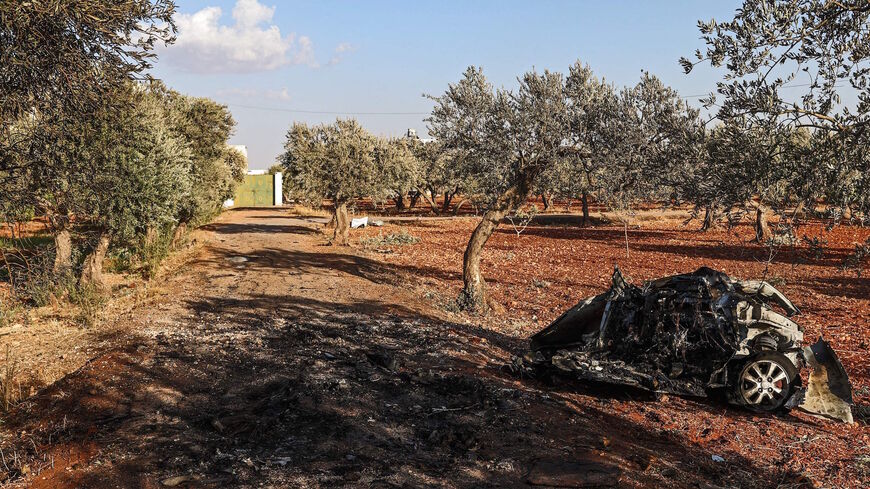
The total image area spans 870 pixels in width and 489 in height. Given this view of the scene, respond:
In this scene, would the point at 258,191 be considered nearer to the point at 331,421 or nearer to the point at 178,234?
the point at 178,234

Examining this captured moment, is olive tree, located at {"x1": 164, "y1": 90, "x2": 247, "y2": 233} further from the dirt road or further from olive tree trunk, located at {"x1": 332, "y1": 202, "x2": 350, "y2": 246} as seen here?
the dirt road

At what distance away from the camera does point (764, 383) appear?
343 inches

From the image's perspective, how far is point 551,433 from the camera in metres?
7.55

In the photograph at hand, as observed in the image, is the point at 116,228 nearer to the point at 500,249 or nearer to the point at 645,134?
the point at 645,134

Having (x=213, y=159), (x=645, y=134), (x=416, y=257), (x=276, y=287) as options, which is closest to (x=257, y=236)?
(x=213, y=159)

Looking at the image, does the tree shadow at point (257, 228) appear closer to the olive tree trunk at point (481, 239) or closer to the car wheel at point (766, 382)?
the olive tree trunk at point (481, 239)

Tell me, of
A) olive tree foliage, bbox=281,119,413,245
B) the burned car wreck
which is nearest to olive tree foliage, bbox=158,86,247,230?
olive tree foliage, bbox=281,119,413,245

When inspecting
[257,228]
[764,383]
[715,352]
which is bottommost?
[764,383]

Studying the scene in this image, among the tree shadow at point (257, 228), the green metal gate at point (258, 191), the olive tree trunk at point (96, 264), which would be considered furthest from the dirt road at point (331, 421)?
the green metal gate at point (258, 191)

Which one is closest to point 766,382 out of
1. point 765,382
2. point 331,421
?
point 765,382

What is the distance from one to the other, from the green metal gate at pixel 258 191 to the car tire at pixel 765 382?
235ft

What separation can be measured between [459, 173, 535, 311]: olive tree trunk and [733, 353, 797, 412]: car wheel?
28.9 feet

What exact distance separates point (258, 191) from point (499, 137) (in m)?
64.6

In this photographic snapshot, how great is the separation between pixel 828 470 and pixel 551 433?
3070 mm
